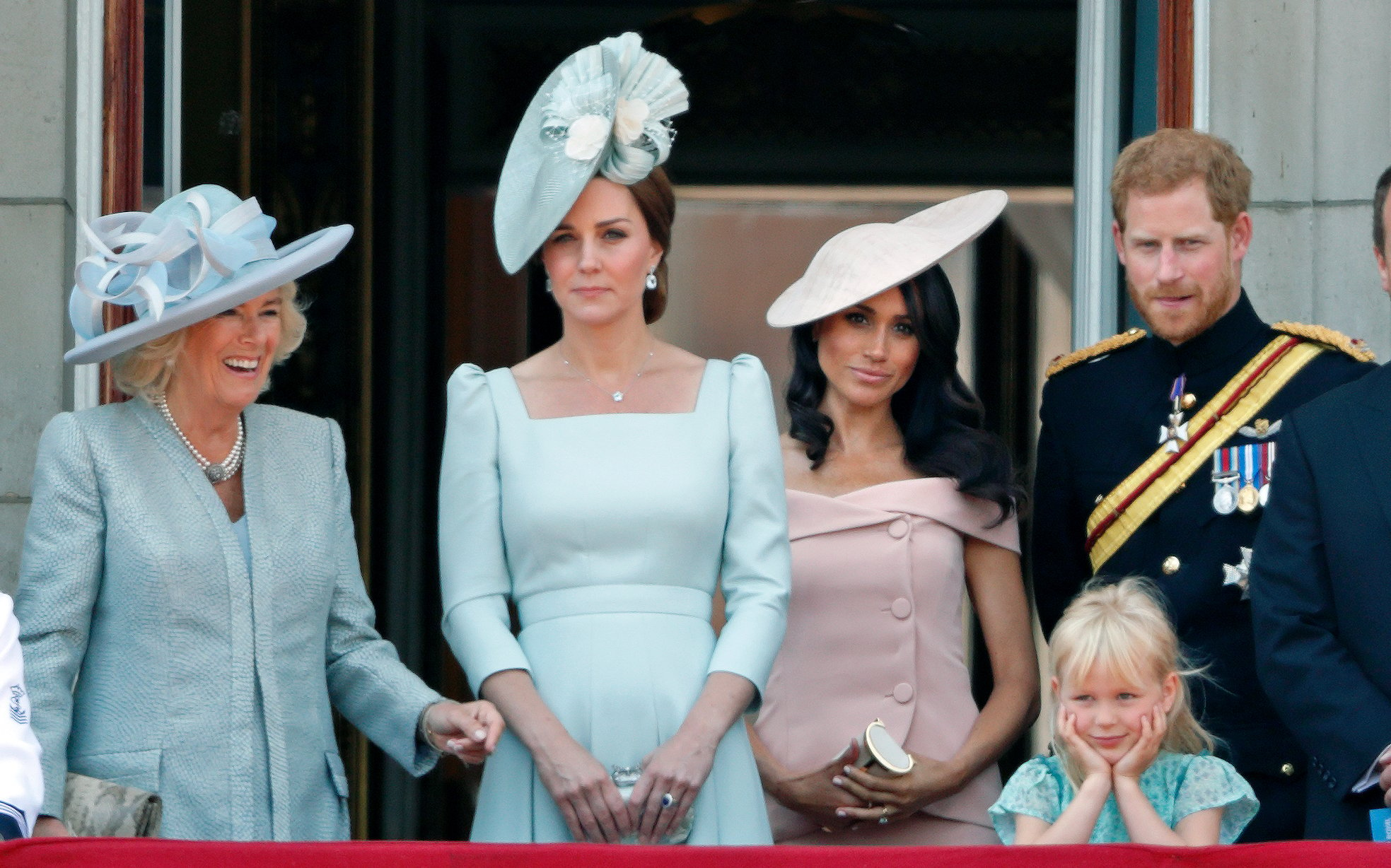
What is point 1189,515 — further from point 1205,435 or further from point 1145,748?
point 1145,748

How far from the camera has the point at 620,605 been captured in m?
3.23

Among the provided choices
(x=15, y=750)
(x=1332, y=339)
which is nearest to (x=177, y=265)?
(x=15, y=750)

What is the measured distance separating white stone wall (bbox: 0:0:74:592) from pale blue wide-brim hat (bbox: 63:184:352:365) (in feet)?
2.56

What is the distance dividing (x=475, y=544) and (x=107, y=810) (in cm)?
67

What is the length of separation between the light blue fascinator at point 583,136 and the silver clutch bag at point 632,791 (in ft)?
2.66

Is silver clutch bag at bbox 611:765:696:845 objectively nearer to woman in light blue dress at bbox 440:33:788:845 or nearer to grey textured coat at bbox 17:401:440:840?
→ woman in light blue dress at bbox 440:33:788:845

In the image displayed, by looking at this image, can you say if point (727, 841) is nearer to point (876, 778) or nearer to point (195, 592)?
point (876, 778)

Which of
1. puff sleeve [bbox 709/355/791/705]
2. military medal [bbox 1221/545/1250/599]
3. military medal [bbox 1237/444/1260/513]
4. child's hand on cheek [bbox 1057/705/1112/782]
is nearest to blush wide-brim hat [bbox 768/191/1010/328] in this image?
puff sleeve [bbox 709/355/791/705]

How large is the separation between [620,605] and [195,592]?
0.64 meters

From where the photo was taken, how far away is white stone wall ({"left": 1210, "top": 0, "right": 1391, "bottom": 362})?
428 centimetres

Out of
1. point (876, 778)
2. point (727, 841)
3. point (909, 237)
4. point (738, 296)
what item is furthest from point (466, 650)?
point (738, 296)

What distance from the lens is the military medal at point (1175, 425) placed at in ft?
11.7

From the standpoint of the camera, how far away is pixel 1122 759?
3174 mm

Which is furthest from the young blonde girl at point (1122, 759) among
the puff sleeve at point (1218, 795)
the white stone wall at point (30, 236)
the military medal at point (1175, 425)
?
the white stone wall at point (30, 236)
